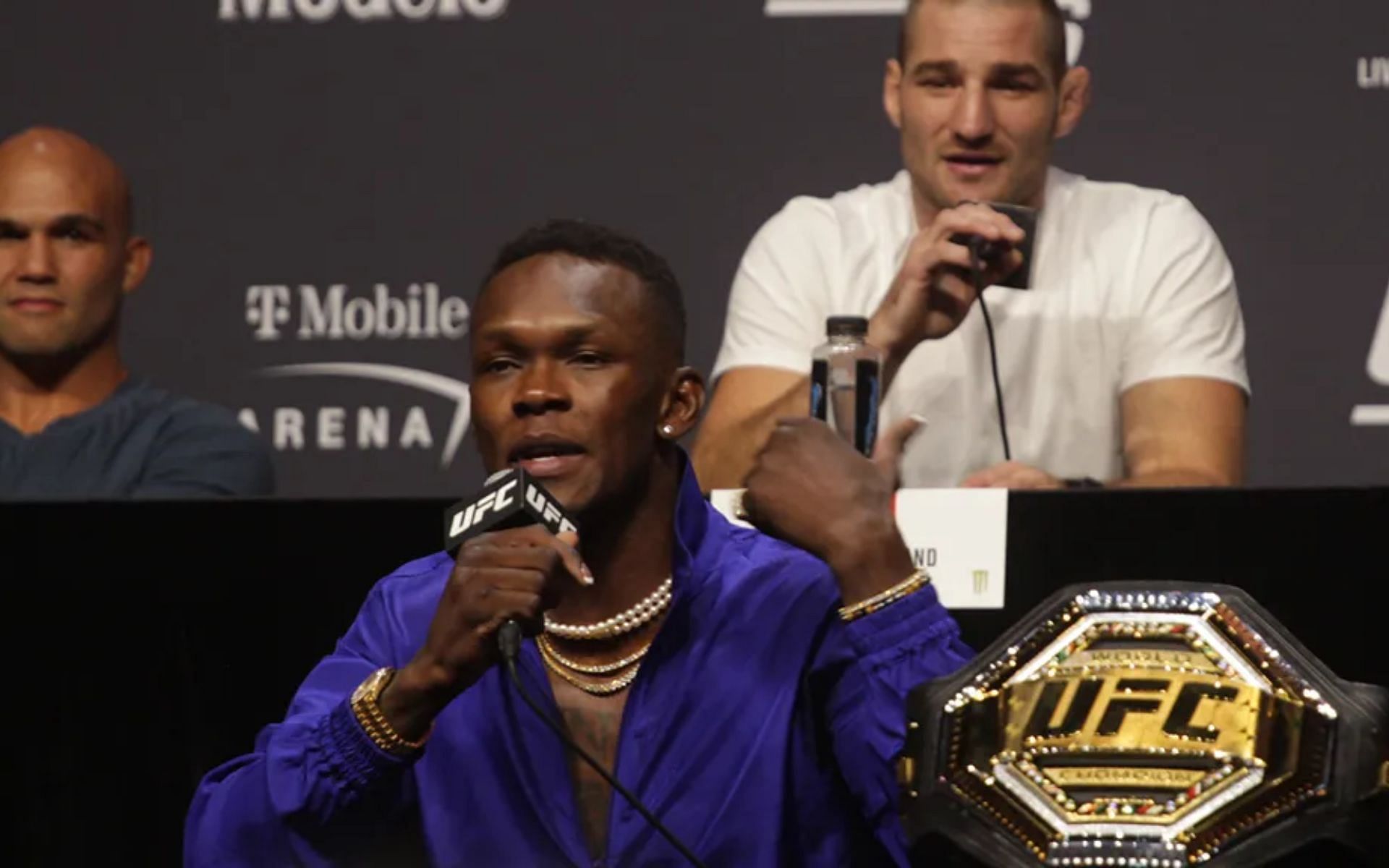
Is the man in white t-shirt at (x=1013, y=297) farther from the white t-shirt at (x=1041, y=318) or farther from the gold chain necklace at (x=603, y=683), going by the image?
the gold chain necklace at (x=603, y=683)

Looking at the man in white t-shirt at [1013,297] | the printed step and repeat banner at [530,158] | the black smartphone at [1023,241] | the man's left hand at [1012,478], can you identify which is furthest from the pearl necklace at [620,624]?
the printed step and repeat banner at [530,158]

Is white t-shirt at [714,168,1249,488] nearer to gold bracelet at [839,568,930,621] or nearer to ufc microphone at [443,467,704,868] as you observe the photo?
gold bracelet at [839,568,930,621]

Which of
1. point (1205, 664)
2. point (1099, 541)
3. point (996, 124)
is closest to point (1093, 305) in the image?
point (996, 124)

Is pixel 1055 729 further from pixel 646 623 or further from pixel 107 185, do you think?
pixel 107 185

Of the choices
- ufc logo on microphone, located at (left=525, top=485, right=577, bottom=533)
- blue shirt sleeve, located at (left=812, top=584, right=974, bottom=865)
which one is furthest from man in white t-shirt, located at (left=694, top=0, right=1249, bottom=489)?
ufc logo on microphone, located at (left=525, top=485, right=577, bottom=533)

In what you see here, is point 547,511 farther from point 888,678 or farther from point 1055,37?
point 1055,37

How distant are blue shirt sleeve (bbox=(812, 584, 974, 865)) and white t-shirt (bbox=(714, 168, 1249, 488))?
1602 mm

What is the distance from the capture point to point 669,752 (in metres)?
2.20

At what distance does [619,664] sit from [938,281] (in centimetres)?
126

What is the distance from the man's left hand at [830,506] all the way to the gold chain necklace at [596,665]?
0.87ft

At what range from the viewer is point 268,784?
212cm

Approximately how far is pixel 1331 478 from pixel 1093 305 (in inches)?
19.8

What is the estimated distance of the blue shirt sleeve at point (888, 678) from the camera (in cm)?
206

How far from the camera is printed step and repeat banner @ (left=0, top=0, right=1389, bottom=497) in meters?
3.97
